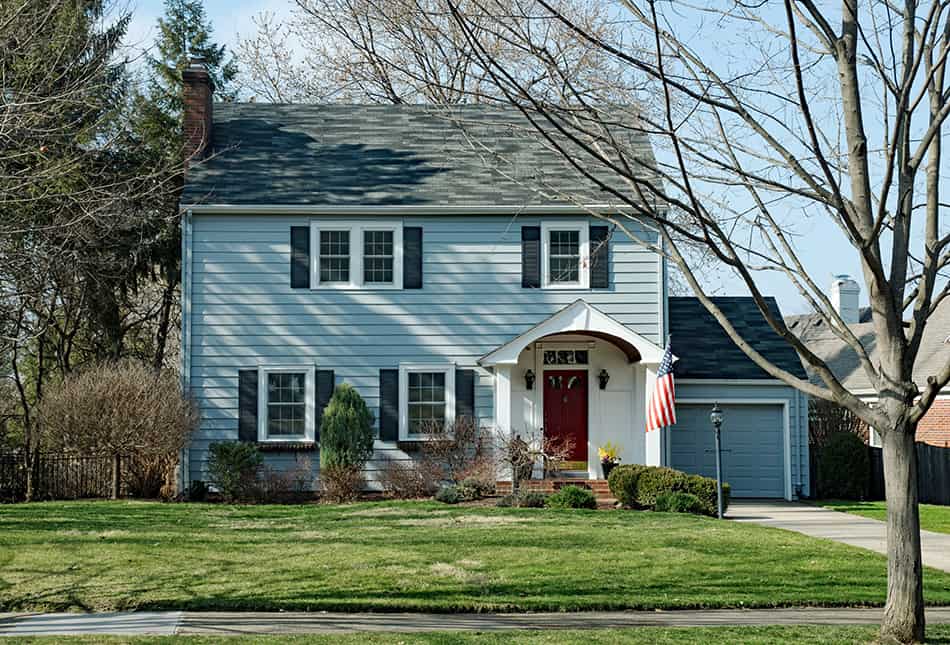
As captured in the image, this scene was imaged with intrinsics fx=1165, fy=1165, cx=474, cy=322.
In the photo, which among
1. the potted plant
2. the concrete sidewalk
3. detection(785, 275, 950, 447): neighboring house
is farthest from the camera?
detection(785, 275, 950, 447): neighboring house

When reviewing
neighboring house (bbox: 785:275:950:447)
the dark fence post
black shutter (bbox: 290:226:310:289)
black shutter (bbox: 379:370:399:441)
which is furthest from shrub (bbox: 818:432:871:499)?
the dark fence post

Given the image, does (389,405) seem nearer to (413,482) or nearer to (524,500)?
(413,482)

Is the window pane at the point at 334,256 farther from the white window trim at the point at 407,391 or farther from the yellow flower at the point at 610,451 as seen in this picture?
the yellow flower at the point at 610,451

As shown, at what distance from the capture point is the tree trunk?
8.20m

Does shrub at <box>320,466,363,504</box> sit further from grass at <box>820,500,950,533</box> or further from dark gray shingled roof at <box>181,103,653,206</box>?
grass at <box>820,500,950,533</box>

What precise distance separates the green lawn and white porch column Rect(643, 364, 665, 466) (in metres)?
4.79

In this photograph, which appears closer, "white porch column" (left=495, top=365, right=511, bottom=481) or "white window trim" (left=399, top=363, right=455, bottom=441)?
"white porch column" (left=495, top=365, right=511, bottom=481)

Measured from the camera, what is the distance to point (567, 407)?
23266 mm

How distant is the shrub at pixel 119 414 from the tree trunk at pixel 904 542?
15.1 metres

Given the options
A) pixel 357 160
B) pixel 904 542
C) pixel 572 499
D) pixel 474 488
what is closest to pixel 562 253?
pixel 357 160

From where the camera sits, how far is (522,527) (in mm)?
16156

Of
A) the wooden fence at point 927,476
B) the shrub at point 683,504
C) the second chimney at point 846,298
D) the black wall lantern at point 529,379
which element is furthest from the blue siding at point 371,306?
the second chimney at point 846,298

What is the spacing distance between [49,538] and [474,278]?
11120 mm

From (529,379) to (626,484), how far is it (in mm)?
3638
